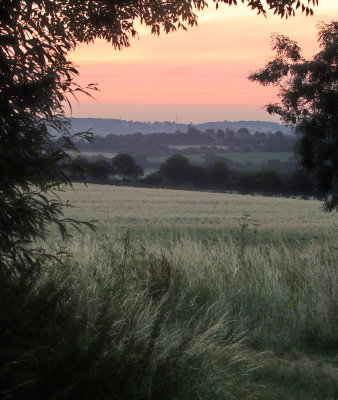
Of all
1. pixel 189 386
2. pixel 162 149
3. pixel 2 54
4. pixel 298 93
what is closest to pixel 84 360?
pixel 189 386

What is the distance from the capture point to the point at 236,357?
603 cm

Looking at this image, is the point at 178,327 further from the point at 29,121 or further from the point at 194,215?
the point at 194,215

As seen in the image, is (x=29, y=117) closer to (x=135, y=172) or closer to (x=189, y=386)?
(x=189, y=386)

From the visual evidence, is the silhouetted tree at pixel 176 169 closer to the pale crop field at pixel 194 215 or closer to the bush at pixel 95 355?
the pale crop field at pixel 194 215

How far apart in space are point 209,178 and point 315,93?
2628 inches

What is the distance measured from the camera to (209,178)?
84875mm

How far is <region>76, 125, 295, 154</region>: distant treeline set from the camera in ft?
292

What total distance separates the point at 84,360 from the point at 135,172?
75.6 meters

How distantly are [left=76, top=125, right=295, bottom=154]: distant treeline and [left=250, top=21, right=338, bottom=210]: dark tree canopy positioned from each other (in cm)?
6674

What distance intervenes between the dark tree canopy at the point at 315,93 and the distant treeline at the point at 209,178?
156ft

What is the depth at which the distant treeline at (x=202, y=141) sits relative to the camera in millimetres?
88875

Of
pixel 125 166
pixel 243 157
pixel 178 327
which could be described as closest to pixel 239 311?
pixel 178 327

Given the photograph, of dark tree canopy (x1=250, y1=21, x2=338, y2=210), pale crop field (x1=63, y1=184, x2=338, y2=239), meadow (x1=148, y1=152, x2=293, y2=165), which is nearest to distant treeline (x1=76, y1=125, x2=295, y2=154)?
meadow (x1=148, y1=152, x2=293, y2=165)

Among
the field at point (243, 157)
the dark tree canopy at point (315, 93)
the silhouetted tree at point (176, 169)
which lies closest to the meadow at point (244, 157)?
the field at point (243, 157)
